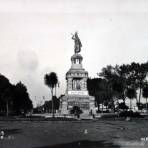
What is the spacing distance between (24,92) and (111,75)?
92.2ft

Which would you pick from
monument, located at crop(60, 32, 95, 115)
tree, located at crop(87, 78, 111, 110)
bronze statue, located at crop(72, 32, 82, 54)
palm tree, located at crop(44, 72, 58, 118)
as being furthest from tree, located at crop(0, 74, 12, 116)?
tree, located at crop(87, 78, 111, 110)

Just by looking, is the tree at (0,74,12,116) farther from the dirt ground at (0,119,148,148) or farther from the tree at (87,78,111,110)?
the dirt ground at (0,119,148,148)

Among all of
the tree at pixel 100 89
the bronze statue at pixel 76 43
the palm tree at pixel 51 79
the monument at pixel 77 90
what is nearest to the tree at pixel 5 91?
the palm tree at pixel 51 79

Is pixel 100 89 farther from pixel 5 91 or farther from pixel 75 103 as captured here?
pixel 5 91

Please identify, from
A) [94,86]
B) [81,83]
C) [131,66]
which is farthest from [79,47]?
[94,86]

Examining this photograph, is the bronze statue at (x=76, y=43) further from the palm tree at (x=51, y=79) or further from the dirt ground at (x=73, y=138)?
the dirt ground at (x=73, y=138)

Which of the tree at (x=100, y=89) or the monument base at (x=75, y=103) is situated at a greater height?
the tree at (x=100, y=89)

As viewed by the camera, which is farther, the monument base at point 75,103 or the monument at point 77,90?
the monument at point 77,90

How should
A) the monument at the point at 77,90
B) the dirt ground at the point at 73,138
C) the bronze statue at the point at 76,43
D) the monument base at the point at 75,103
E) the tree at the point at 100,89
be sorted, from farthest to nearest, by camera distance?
the tree at the point at 100,89, the bronze statue at the point at 76,43, the monument at the point at 77,90, the monument base at the point at 75,103, the dirt ground at the point at 73,138

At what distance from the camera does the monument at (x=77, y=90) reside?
98.6m

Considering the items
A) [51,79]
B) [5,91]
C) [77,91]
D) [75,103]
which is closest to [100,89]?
[77,91]

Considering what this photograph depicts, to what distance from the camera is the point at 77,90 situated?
335ft

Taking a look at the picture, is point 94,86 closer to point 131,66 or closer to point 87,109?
point 131,66

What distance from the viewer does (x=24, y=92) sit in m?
114
